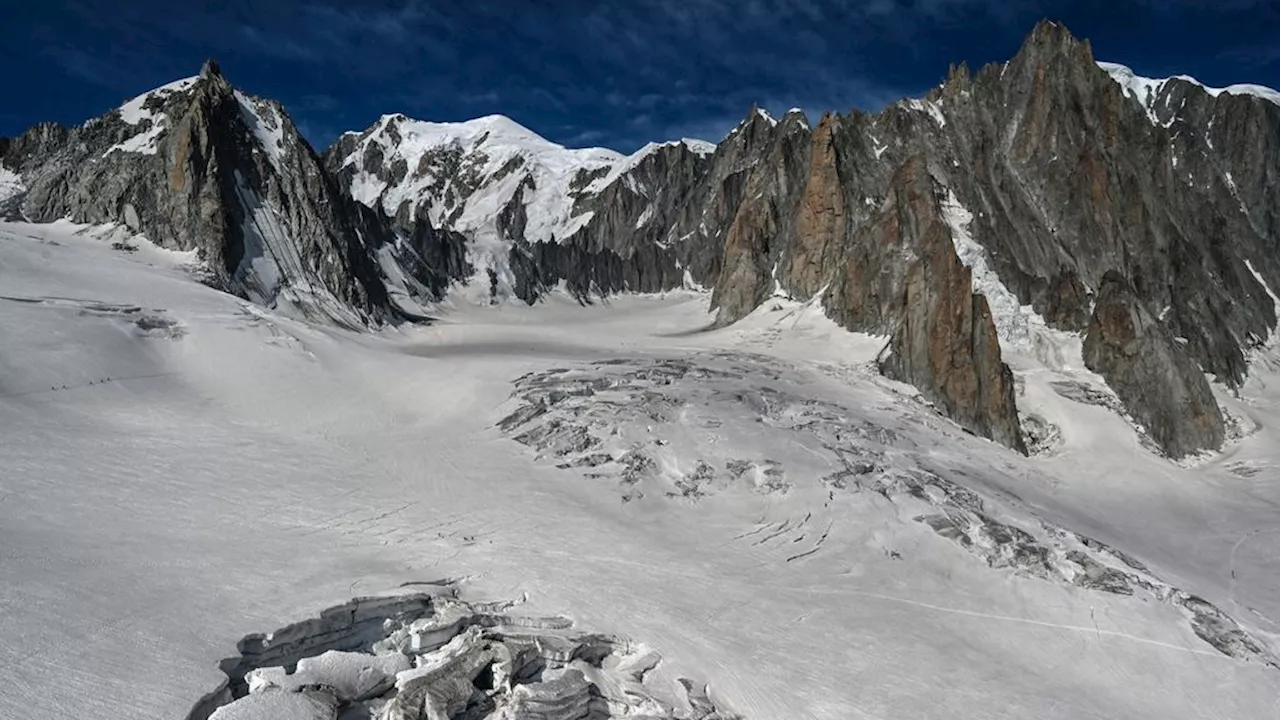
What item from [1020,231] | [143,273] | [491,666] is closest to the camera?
[491,666]

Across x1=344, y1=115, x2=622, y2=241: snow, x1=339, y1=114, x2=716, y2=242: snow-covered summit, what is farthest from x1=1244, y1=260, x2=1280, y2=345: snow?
x1=344, y1=115, x2=622, y2=241: snow

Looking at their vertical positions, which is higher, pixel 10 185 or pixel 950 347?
pixel 10 185

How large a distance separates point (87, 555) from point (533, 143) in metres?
151

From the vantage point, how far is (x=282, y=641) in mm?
10008

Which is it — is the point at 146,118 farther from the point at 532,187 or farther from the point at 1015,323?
the point at 532,187

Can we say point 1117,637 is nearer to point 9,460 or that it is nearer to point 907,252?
point 9,460

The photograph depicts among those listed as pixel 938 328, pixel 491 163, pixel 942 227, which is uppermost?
pixel 491 163

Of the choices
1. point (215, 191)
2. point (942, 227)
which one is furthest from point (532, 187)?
point (942, 227)

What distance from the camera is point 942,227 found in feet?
134

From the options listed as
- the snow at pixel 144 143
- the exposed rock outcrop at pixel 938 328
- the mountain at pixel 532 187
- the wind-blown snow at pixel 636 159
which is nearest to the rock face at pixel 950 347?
the exposed rock outcrop at pixel 938 328

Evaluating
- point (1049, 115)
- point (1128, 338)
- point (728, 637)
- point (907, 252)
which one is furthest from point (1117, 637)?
point (1049, 115)

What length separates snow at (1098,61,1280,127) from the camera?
3430 inches

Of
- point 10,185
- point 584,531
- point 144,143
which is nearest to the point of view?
point 584,531

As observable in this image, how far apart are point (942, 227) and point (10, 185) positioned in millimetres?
56892
